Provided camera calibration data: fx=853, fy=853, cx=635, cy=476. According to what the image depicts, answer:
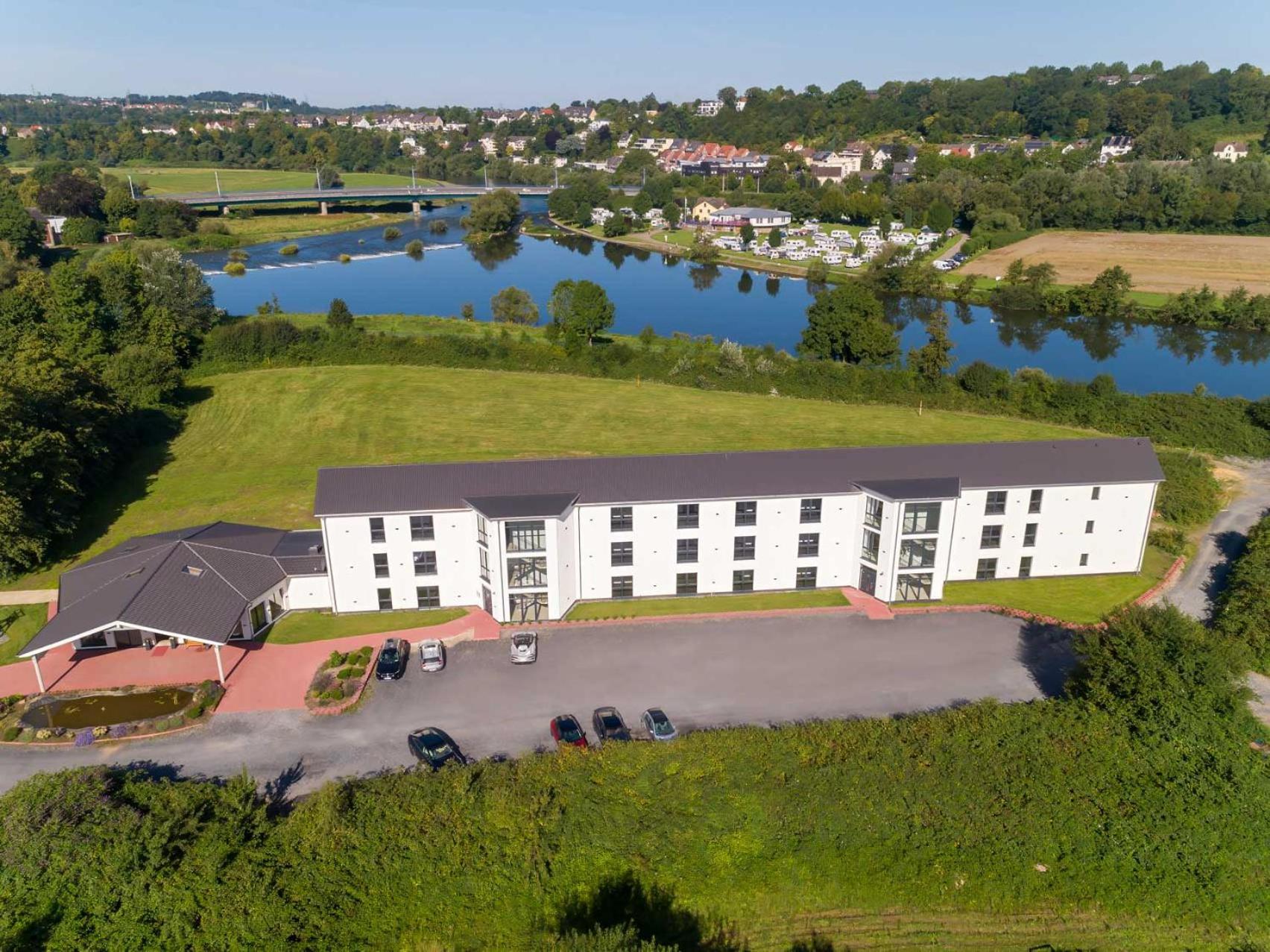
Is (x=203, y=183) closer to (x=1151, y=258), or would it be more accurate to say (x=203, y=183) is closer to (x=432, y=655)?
(x=1151, y=258)

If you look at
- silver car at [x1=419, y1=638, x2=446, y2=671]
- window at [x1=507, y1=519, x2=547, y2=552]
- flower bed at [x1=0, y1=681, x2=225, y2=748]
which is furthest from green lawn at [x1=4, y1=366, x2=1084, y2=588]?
window at [x1=507, y1=519, x2=547, y2=552]

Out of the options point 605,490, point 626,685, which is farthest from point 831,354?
point 626,685

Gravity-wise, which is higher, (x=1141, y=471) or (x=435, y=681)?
(x=1141, y=471)

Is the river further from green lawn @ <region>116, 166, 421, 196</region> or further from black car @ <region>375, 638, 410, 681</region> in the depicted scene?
black car @ <region>375, 638, 410, 681</region>

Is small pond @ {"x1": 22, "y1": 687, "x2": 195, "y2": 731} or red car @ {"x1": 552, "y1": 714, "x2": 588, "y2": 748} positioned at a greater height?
red car @ {"x1": 552, "y1": 714, "x2": 588, "y2": 748}

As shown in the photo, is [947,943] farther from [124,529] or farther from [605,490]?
[124,529]

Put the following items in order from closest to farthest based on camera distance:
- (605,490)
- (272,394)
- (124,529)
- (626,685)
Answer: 1. (626,685)
2. (605,490)
3. (124,529)
4. (272,394)
